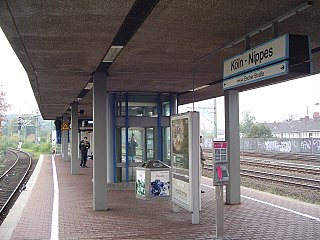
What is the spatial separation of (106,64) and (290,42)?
196 inches

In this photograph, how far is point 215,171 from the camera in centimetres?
751

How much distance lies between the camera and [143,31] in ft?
21.6

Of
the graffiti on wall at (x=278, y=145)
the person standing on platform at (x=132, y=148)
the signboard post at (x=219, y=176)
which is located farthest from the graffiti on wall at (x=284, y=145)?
the signboard post at (x=219, y=176)

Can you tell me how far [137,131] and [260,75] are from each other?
988 centimetres

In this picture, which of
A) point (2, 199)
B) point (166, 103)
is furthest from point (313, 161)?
point (2, 199)

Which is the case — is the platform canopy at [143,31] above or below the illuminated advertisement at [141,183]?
above

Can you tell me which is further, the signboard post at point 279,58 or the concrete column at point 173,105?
the concrete column at point 173,105

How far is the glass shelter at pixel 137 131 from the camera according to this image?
49.2 ft

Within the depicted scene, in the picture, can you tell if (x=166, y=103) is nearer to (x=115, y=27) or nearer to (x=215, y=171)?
(x=215, y=171)

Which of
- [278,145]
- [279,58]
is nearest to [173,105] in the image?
[279,58]

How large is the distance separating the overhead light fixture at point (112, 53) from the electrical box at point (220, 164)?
7.98 ft

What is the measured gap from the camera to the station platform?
7930 mm

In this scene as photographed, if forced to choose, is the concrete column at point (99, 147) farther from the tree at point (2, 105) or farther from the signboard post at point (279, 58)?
the tree at point (2, 105)

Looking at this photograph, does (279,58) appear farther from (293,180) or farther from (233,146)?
(293,180)
